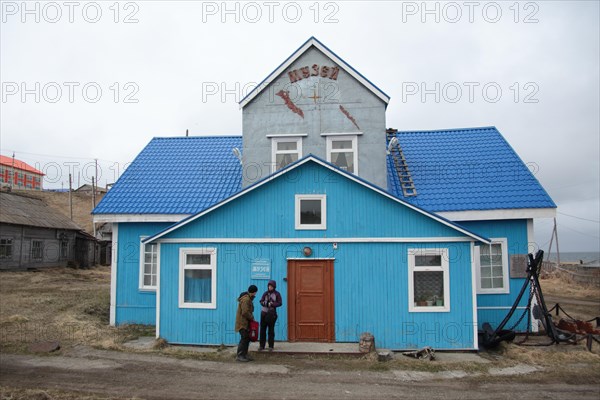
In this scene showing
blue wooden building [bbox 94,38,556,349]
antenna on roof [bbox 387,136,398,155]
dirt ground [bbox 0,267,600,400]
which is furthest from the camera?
antenna on roof [bbox 387,136,398,155]

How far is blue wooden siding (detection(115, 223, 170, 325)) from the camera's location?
16.1m

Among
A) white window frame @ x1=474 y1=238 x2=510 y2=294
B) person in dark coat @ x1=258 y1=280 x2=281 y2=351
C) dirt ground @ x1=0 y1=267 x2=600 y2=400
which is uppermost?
white window frame @ x1=474 y1=238 x2=510 y2=294

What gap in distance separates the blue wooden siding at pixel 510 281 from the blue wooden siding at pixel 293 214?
3.54 metres

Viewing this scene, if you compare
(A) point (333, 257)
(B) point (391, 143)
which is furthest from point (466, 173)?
(A) point (333, 257)

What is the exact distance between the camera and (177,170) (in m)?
18.7

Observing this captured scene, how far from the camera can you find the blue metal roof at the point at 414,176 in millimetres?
15730

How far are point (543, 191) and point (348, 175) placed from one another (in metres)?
6.96

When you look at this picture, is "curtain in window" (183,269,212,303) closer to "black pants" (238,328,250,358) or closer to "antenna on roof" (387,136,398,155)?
"black pants" (238,328,250,358)

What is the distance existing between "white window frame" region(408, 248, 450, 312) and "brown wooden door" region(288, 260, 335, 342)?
2185mm

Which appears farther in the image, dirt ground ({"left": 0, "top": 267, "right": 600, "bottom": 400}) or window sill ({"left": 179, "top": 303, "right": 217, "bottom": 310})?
window sill ({"left": 179, "top": 303, "right": 217, "bottom": 310})

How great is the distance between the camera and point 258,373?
10.7 m

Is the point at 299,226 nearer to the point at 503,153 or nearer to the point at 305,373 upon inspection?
the point at 305,373

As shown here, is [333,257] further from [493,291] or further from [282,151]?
[493,291]

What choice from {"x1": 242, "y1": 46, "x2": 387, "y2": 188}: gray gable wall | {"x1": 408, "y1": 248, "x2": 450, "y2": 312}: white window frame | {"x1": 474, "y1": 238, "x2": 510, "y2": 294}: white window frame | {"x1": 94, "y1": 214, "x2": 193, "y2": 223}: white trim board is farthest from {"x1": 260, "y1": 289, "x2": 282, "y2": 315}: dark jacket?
{"x1": 474, "y1": 238, "x2": 510, "y2": 294}: white window frame
